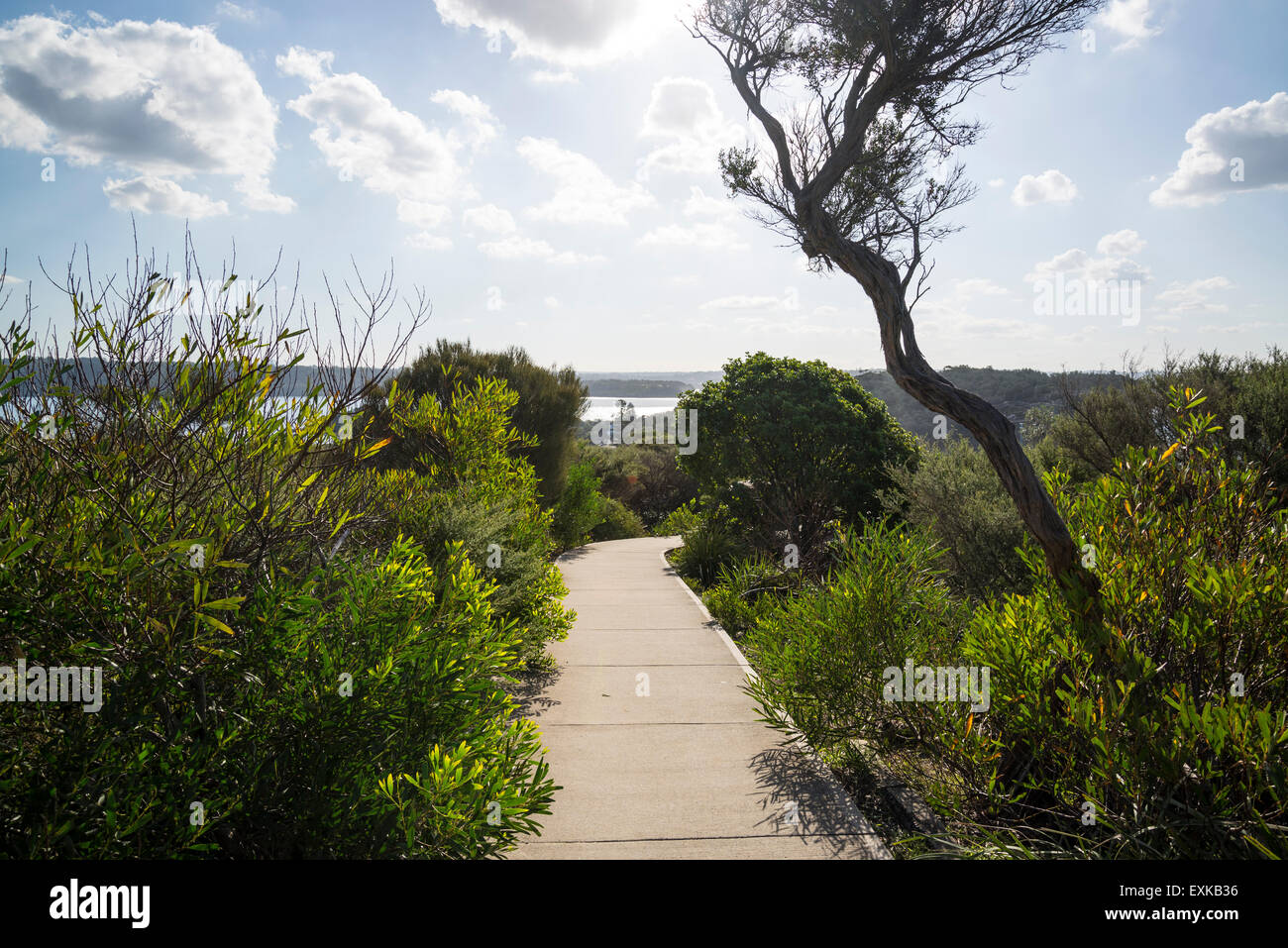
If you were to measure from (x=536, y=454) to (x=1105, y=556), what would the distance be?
14.2 m

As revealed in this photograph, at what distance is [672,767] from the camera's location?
4465mm

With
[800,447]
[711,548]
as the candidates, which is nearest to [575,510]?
[711,548]

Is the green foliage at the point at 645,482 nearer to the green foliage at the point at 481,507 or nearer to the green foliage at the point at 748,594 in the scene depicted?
the green foliage at the point at 481,507

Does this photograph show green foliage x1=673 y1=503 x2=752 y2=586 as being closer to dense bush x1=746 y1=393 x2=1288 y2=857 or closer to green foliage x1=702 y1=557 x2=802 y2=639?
green foliage x1=702 y1=557 x2=802 y2=639

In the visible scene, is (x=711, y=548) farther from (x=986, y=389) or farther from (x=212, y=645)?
(x=986, y=389)

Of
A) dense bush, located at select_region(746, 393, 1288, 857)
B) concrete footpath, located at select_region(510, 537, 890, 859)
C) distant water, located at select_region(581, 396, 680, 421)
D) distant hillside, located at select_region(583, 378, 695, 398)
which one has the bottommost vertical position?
concrete footpath, located at select_region(510, 537, 890, 859)

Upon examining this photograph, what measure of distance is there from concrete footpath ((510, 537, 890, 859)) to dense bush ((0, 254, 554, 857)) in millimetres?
1129

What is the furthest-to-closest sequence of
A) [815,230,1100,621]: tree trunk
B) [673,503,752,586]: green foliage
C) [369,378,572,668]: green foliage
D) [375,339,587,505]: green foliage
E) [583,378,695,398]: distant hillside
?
[583,378,695,398]: distant hillside, [375,339,587,505]: green foliage, [673,503,752,586]: green foliage, [369,378,572,668]: green foliage, [815,230,1100,621]: tree trunk

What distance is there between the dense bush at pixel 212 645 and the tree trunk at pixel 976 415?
109 inches

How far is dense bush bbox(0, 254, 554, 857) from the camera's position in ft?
7.01

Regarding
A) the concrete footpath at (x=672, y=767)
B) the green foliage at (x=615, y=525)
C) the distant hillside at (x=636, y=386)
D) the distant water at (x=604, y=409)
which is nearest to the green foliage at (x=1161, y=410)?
the concrete footpath at (x=672, y=767)

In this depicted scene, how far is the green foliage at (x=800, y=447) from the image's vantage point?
11070 mm

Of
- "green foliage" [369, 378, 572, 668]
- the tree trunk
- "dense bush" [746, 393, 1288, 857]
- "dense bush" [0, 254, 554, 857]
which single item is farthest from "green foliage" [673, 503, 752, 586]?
"dense bush" [0, 254, 554, 857]
